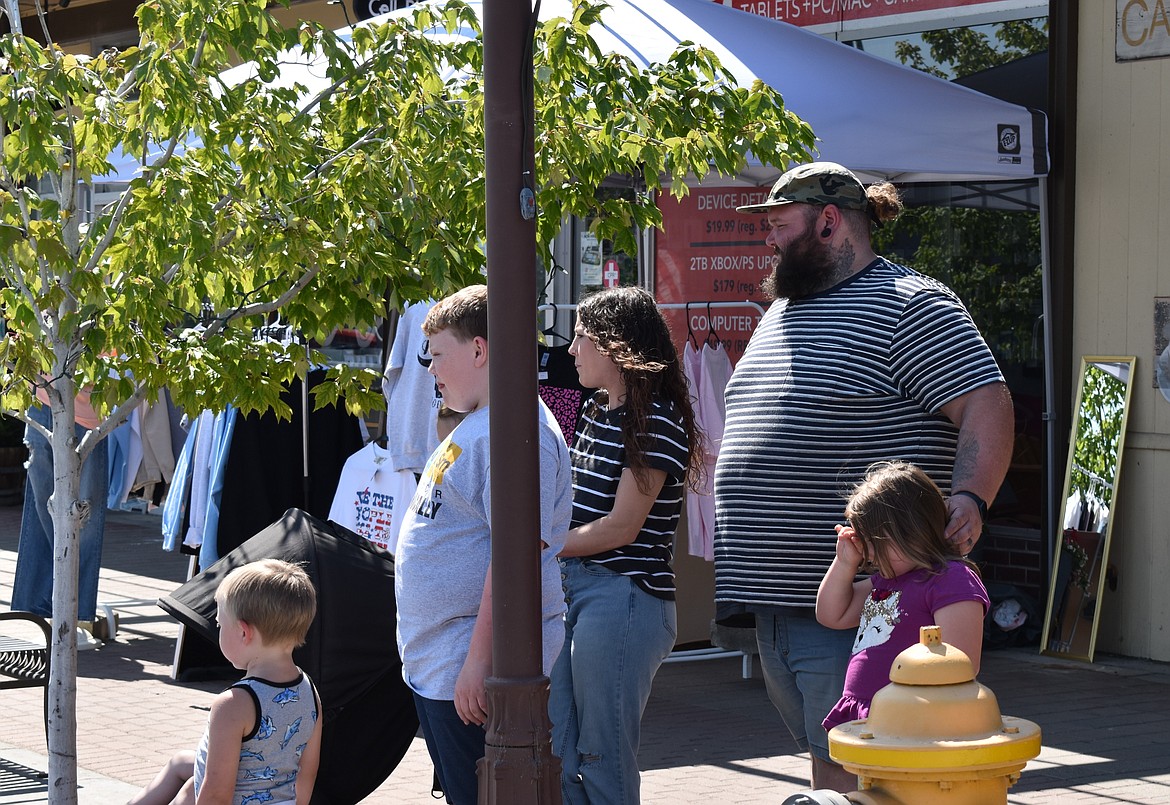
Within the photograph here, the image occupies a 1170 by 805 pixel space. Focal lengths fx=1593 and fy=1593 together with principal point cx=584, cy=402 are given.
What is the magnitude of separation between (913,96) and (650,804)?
385 centimetres

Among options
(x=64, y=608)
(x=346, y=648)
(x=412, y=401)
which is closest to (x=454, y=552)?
(x=346, y=648)

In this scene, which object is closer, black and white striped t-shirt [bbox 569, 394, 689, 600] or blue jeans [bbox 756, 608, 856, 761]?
blue jeans [bbox 756, 608, 856, 761]

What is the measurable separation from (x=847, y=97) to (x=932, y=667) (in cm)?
525

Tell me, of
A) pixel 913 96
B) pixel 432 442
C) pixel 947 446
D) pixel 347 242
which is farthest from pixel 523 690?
pixel 913 96

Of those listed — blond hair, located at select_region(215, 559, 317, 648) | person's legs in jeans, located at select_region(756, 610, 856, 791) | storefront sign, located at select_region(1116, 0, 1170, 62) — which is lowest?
person's legs in jeans, located at select_region(756, 610, 856, 791)

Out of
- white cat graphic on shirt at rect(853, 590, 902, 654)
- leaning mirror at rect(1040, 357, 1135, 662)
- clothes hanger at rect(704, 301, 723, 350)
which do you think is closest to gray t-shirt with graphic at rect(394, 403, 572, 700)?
white cat graphic on shirt at rect(853, 590, 902, 654)

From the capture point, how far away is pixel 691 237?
8.71 m

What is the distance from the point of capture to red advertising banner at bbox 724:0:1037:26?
9.35m

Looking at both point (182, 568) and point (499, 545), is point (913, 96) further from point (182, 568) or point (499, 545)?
point (182, 568)

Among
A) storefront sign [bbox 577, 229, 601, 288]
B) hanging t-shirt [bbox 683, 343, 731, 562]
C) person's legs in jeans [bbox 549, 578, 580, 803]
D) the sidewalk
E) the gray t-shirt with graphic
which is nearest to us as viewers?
the gray t-shirt with graphic

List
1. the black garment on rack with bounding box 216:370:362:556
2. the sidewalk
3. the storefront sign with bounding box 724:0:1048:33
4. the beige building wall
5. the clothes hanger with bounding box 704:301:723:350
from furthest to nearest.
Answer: the storefront sign with bounding box 724:0:1048:33 → the beige building wall → the black garment on rack with bounding box 216:370:362:556 → the clothes hanger with bounding box 704:301:723:350 → the sidewalk

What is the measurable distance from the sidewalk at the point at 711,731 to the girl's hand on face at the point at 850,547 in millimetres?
2357

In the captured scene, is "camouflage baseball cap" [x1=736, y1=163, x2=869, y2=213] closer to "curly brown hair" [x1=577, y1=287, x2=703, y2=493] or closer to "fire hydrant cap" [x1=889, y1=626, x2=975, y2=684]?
"curly brown hair" [x1=577, y1=287, x2=703, y2=493]

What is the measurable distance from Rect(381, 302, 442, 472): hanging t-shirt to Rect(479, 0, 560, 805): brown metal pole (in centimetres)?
372
